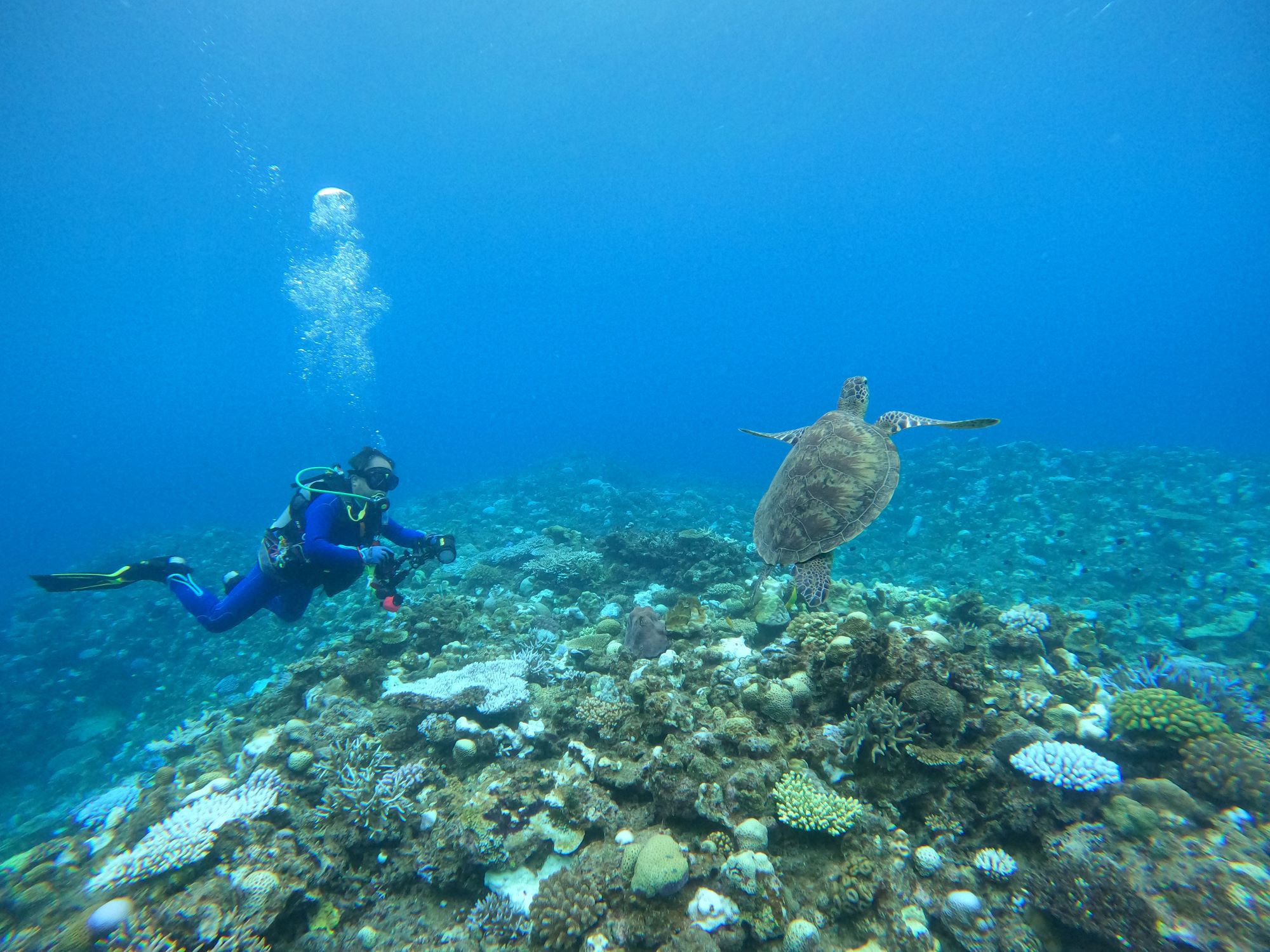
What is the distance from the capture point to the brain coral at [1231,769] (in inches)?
136

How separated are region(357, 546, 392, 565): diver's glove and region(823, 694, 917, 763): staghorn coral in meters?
6.56

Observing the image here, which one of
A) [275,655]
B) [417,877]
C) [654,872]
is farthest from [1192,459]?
[275,655]

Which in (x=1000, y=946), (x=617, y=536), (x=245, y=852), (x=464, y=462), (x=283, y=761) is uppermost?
(x=464, y=462)

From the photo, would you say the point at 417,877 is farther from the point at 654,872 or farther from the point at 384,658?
the point at 384,658

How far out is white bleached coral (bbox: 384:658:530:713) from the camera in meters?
5.27

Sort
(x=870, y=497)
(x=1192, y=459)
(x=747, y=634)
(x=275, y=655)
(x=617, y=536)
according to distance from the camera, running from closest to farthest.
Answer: (x=870, y=497)
(x=747, y=634)
(x=275, y=655)
(x=617, y=536)
(x=1192, y=459)

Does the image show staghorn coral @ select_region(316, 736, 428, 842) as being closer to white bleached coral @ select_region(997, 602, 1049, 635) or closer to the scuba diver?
the scuba diver

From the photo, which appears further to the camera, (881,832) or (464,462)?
(464,462)

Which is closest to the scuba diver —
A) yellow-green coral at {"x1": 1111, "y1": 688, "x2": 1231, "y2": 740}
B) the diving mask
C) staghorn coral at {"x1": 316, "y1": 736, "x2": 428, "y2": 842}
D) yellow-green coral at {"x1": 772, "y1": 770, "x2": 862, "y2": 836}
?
the diving mask

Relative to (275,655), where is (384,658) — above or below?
below

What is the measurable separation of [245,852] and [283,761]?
4.76ft

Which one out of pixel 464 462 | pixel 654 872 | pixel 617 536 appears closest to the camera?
pixel 654 872

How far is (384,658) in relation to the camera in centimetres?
715

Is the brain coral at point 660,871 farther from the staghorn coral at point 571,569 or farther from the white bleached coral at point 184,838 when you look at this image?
the staghorn coral at point 571,569
